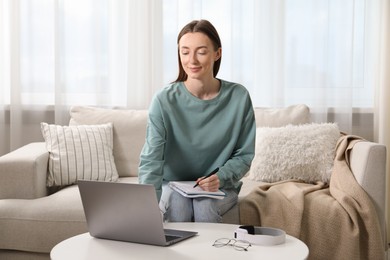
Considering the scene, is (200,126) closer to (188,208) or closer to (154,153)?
(154,153)

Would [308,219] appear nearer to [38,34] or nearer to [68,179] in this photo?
[68,179]

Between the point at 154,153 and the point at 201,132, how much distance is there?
219 mm

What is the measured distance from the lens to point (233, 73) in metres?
3.99

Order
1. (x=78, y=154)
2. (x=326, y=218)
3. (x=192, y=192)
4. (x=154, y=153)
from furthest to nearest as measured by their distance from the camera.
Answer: (x=78, y=154), (x=326, y=218), (x=154, y=153), (x=192, y=192)

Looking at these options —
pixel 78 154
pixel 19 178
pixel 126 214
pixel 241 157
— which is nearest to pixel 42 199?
pixel 19 178

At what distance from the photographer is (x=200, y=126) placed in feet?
8.61

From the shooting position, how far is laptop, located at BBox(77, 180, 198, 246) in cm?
196

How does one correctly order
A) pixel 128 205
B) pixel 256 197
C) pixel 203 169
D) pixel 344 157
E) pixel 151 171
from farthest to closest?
pixel 344 157 → pixel 256 197 → pixel 203 169 → pixel 151 171 → pixel 128 205

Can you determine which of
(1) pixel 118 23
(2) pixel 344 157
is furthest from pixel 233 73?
(2) pixel 344 157

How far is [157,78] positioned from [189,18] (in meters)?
0.40

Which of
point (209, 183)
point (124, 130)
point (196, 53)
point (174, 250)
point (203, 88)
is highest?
point (196, 53)

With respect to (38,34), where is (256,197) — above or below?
below

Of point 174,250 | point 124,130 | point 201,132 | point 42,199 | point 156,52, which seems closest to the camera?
point 174,250

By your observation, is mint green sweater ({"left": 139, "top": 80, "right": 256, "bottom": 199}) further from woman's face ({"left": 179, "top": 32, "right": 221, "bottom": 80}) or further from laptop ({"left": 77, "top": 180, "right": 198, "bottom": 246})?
laptop ({"left": 77, "top": 180, "right": 198, "bottom": 246})
